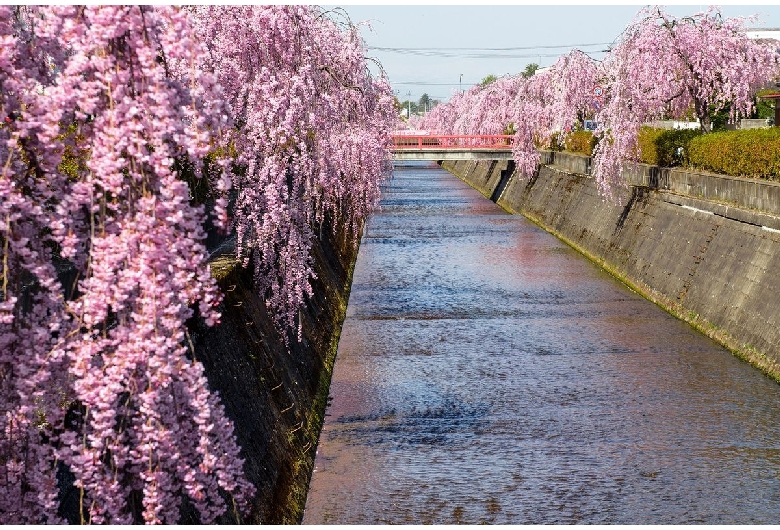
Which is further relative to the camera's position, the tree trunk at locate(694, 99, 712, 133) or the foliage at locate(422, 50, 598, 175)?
the foliage at locate(422, 50, 598, 175)

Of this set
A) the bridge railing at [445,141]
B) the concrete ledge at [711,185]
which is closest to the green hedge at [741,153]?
the concrete ledge at [711,185]

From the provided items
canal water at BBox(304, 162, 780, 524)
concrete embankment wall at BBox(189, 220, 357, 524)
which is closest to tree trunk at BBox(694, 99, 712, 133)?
canal water at BBox(304, 162, 780, 524)

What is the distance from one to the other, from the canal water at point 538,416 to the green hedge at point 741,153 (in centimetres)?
439

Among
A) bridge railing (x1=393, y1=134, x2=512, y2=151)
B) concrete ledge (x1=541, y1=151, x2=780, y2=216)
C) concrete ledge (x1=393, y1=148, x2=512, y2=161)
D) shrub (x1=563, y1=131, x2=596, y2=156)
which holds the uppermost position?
concrete ledge (x1=541, y1=151, x2=780, y2=216)

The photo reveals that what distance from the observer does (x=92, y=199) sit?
681 cm

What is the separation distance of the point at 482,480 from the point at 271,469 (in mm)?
3899

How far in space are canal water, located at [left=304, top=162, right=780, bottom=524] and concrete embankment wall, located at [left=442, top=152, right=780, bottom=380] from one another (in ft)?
2.19

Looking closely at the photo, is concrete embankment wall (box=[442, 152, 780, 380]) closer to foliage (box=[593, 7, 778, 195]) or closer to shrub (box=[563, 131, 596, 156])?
foliage (box=[593, 7, 778, 195])

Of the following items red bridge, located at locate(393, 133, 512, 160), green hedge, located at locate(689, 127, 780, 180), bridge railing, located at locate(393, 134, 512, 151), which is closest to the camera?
green hedge, located at locate(689, 127, 780, 180)

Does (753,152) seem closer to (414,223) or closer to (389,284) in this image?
(389,284)

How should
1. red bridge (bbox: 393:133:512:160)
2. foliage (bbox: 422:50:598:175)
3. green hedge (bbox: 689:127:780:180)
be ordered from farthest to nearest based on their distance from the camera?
red bridge (bbox: 393:133:512:160) < foliage (bbox: 422:50:598:175) < green hedge (bbox: 689:127:780:180)

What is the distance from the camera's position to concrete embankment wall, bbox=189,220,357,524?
12.6m

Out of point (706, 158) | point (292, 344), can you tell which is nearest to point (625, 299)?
point (706, 158)

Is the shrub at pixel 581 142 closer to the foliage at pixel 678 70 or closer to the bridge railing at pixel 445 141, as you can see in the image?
the bridge railing at pixel 445 141
